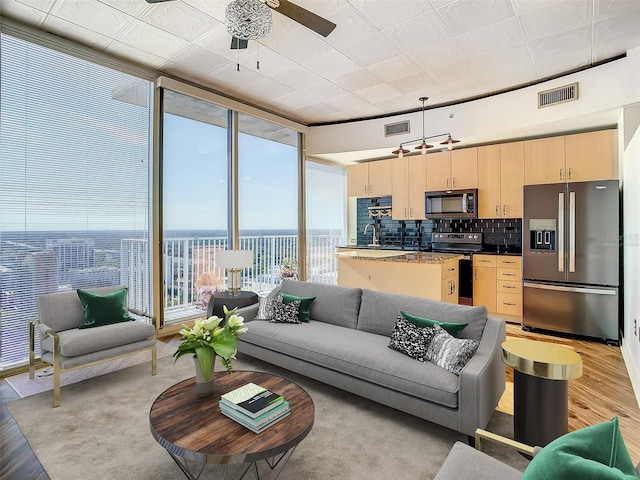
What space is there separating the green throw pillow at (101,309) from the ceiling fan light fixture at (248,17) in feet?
8.43

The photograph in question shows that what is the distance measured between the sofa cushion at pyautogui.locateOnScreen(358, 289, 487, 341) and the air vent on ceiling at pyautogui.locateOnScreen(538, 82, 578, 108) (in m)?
3.14

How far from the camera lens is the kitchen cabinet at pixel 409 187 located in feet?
19.5

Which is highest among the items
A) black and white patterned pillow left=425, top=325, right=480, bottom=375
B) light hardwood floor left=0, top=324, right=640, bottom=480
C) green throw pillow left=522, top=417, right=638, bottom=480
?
green throw pillow left=522, top=417, right=638, bottom=480

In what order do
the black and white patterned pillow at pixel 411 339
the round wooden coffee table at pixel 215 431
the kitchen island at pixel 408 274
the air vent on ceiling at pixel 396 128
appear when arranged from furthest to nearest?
the air vent on ceiling at pixel 396 128
the kitchen island at pixel 408 274
the black and white patterned pillow at pixel 411 339
the round wooden coffee table at pixel 215 431

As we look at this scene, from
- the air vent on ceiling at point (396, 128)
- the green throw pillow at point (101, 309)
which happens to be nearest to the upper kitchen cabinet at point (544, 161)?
the air vent on ceiling at point (396, 128)

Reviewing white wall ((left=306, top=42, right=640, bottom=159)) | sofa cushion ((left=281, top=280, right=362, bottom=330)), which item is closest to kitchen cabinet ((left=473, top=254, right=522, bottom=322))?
white wall ((left=306, top=42, right=640, bottom=159))

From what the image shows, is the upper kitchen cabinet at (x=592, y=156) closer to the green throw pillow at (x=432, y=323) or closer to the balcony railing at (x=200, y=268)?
the green throw pillow at (x=432, y=323)

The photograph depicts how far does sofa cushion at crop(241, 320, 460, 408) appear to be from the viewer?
7.18ft

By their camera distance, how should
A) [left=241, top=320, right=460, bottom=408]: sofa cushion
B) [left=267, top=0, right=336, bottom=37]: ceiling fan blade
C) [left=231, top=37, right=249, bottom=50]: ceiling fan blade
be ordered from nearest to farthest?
[left=241, top=320, right=460, bottom=408]: sofa cushion < [left=267, top=0, right=336, bottom=37]: ceiling fan blade < [left=231, top=37, right=249, bottom=50]: ceiling fan blade

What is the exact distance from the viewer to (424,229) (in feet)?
20.7

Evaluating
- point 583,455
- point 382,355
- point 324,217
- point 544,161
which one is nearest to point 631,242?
point 544,161

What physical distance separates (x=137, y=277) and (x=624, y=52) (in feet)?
19.2

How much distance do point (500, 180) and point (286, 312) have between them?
3813 millimetres

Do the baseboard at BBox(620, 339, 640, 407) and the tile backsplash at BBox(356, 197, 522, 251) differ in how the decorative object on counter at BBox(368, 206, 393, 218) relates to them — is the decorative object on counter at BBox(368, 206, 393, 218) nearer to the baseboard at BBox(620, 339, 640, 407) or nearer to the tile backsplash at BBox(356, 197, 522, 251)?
the tile backsplash at BBox(356, 197, 522, 251)
